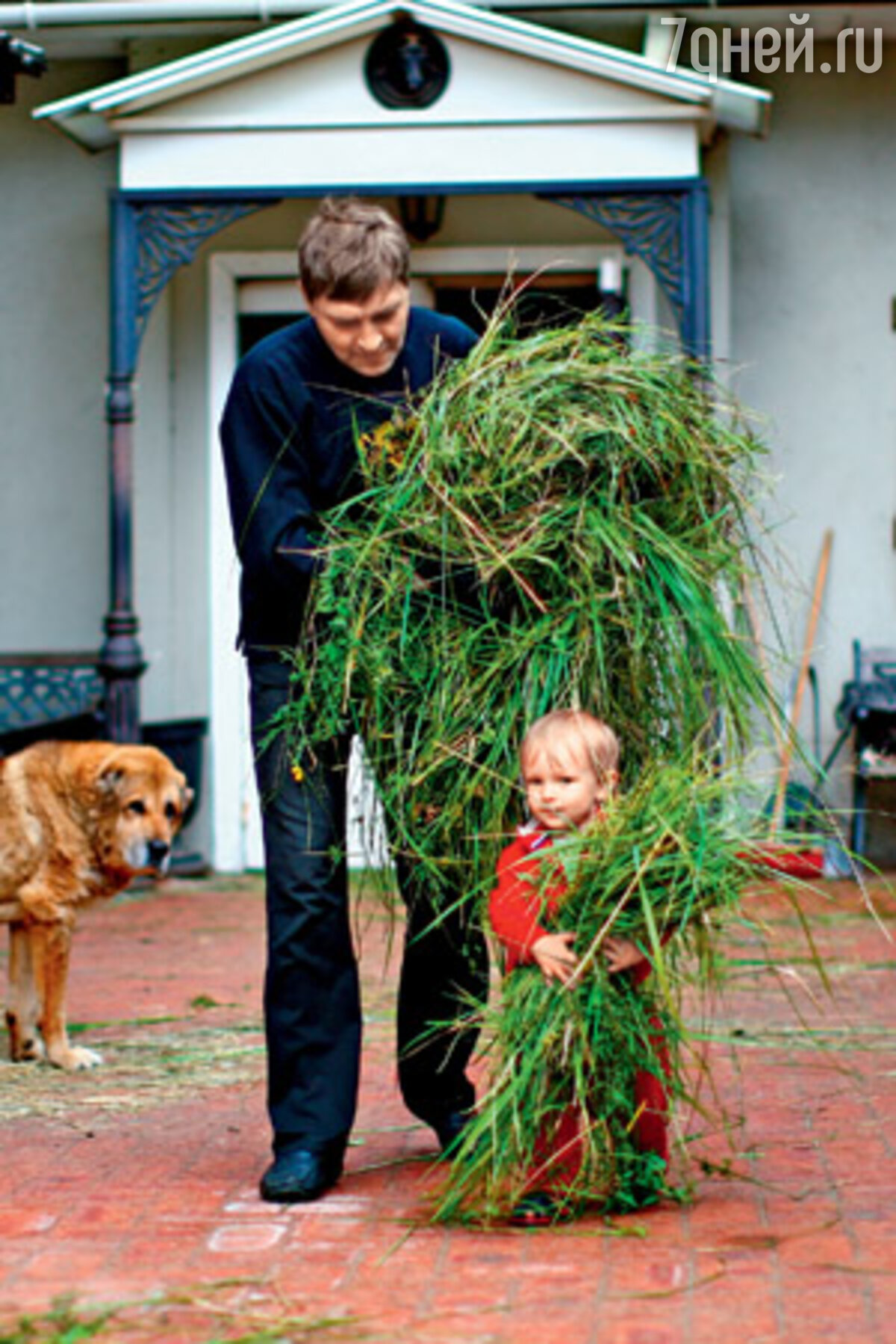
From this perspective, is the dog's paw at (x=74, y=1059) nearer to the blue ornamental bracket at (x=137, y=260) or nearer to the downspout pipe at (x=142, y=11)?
the blue ornamental bracket at (x=137, y=260)

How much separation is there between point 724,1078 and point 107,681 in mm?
5056

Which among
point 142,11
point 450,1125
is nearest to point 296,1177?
point 450,1125

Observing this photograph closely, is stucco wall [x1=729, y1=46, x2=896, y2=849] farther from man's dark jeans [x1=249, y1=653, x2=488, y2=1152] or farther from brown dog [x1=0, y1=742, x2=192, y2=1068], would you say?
man's dark jeans [x1=249, y1=653, x2=488, y2=1152]

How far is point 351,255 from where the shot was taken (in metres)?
4.45

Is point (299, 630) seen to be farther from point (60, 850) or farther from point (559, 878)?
point (60, 850)

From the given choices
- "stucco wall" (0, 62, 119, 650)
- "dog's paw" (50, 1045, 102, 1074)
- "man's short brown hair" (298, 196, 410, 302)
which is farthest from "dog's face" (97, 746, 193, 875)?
"stucco wall" (0, 62, 119, 650)

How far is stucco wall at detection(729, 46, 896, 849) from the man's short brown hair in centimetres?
647

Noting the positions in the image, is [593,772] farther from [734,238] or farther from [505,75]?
[734,238]

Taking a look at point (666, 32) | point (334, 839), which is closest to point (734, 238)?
point (666, 32)

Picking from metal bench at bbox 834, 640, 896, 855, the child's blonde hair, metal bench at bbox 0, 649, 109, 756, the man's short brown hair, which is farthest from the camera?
metal bench at bbox 0, 649, 109, 756

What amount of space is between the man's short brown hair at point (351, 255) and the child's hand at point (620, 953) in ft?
4.81

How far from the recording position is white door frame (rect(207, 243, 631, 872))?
35.8 feet

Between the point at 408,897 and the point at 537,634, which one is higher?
the point at 537,634

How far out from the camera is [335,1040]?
15.3 feet
